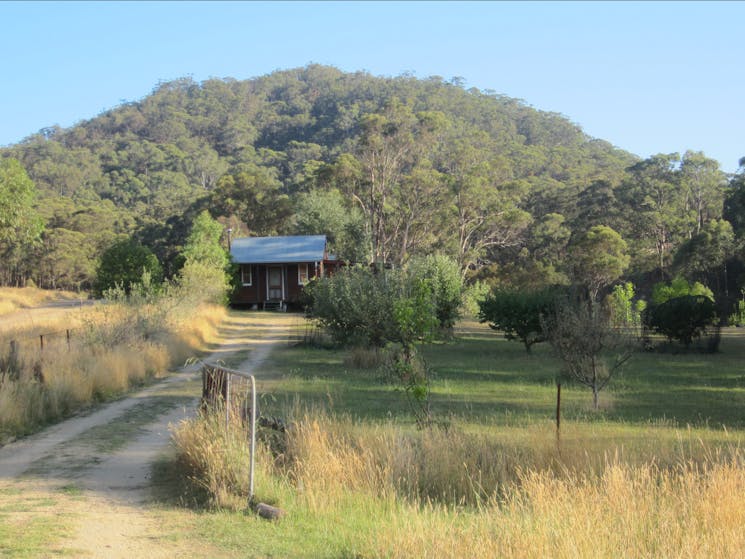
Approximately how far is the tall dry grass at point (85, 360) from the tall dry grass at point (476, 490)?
4.26 metres

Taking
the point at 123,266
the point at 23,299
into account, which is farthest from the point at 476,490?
the point at 23,299

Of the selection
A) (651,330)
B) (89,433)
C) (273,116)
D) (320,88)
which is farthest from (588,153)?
(89,433)

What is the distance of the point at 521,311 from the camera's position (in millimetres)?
23922

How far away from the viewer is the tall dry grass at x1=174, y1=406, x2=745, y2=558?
17.5ft

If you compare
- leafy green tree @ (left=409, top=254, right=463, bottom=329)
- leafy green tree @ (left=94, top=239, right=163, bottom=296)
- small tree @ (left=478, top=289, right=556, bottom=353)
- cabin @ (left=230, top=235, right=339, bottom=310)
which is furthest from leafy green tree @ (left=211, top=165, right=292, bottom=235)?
small tree @ (left=478, top=289, right=556, bottom=353)

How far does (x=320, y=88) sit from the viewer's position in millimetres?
155125

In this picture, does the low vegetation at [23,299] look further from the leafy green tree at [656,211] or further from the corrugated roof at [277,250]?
the leafy green tree at [656,211]

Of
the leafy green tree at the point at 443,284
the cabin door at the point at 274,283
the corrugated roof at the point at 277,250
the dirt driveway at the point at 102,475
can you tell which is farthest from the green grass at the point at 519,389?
the cabin door at the point at 274,283

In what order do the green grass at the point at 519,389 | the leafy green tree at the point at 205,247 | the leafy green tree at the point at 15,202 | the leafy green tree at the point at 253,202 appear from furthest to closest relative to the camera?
1. the leafy green tree at the point at 253,202
2. the leafy green tree at the point at 205,247
3. the leafy green tree at the point at 15,202
4. the green grass at the point at 519,389

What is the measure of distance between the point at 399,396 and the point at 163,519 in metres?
8.60

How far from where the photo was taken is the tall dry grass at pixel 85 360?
443 inches

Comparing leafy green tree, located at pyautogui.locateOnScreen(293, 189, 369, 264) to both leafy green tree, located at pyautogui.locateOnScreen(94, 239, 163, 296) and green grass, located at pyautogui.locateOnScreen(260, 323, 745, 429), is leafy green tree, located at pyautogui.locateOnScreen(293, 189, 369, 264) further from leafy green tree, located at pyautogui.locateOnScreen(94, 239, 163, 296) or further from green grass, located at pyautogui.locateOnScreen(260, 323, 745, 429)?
green grass, located at pyautogui.locateOnScreen(260, 323, 745, 429)

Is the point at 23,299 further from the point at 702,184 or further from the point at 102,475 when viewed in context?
the point at 702,184

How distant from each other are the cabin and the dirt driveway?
3324 centimetres
